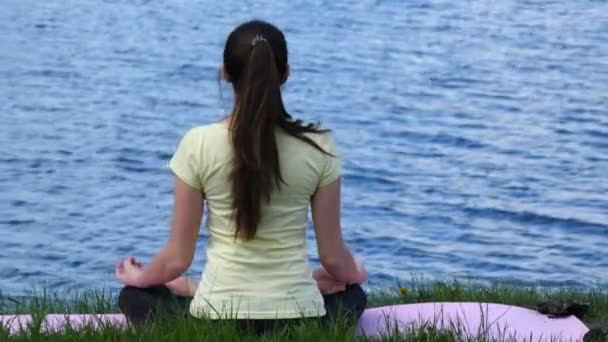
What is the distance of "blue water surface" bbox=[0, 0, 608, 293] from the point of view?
11781 millimetres

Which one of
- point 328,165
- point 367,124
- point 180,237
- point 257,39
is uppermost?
point 257,39

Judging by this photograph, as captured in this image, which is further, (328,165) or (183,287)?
(183,287)

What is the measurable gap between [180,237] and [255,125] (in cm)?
45

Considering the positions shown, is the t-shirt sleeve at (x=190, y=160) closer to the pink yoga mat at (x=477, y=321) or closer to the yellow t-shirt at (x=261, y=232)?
the yellow t-shirt at (x=261, y=232)

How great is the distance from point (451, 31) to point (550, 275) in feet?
32.7

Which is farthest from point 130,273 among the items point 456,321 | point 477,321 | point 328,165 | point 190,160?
point 477,321

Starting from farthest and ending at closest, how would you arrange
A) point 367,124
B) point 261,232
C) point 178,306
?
point 367,124, point 178,306, point 261,232

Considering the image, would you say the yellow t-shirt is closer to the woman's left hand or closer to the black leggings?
the black leggings

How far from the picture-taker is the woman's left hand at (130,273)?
516cm

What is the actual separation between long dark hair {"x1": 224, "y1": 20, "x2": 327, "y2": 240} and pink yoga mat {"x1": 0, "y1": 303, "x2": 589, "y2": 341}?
1.87ft

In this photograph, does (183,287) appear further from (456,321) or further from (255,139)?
(456,321)

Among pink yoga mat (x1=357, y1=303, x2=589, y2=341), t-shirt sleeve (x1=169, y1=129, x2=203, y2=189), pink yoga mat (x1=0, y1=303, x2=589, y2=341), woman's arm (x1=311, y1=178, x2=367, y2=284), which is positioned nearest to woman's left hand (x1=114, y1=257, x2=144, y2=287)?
pink yoga mat (x1=0, y1=303, x2=589, y2=341)

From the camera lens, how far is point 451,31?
67.5ft

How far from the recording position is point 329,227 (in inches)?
199
